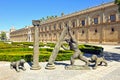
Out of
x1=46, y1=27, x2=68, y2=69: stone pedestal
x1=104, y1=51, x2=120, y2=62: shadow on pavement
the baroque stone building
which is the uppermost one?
the baroque stone building

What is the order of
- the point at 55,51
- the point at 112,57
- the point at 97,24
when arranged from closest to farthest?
the point at 55,51 → the point at 112,57 → the point at 97,24

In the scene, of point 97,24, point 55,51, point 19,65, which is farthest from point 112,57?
point 97,24

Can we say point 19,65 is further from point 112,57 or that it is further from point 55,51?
point 112,57

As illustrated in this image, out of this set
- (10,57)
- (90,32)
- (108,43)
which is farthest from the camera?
(90,32)

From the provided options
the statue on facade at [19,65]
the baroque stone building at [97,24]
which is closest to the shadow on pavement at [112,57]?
the statue on facade at [19,65]

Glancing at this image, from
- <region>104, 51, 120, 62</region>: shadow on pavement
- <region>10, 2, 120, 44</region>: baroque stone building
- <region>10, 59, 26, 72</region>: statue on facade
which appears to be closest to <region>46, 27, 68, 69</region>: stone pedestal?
<region>10, 59, 26, 72</region>: statue on facade

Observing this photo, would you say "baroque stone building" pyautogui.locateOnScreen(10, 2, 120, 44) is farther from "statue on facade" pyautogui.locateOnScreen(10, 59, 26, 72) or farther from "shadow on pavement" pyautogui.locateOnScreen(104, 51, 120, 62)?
"statue on facade" pyautogui.locateOnScreen(10, 59, 26, 72)

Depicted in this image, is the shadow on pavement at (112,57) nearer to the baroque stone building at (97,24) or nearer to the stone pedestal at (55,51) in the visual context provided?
the stone pedestal at (55,51)

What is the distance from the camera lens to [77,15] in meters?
47.4

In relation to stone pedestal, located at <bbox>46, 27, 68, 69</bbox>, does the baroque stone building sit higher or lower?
higher

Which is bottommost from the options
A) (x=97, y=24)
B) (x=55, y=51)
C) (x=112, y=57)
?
(x=112, y=57)

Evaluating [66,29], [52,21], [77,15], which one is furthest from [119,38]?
[52,21]

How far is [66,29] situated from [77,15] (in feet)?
122

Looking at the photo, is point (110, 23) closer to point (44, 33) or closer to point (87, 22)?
point (87, 22)
